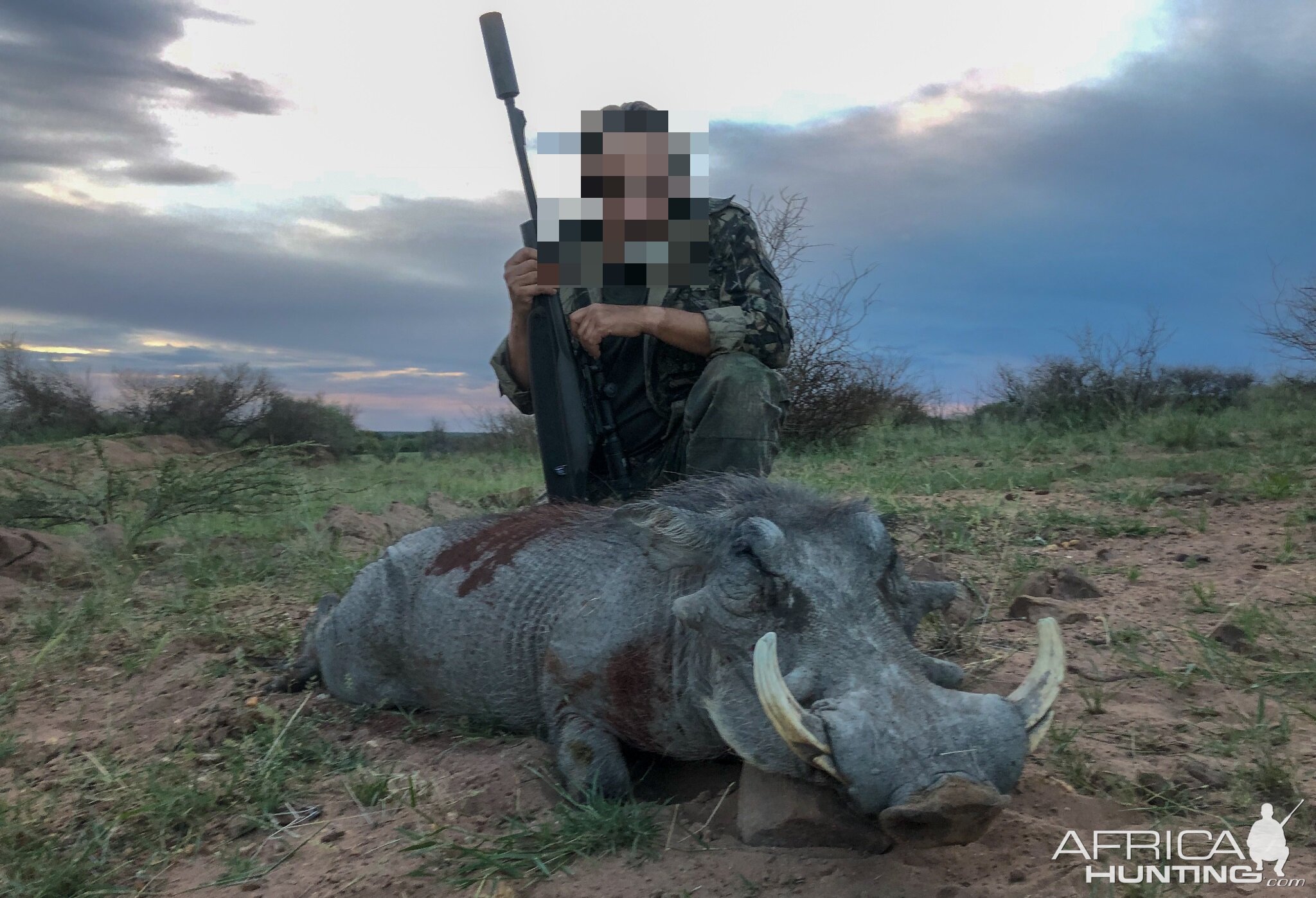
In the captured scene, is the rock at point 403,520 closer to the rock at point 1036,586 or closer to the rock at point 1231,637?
the rock at point 1036,586

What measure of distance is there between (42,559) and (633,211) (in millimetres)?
3711

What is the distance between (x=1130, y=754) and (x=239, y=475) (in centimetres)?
525

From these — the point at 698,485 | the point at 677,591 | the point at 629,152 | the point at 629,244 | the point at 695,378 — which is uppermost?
the point at 629,152

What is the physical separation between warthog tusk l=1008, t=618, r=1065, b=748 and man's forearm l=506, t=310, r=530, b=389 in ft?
7.70

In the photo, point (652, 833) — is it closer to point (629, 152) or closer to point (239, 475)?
point (629, 152)

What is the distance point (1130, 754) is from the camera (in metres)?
2.22

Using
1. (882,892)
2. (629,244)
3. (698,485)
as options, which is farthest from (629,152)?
(882,892)

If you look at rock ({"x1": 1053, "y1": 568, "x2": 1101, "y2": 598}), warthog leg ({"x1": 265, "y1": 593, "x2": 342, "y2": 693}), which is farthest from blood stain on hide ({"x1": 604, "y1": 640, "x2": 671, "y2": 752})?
rock ({"x1": 1053, "y1": 568, "x2": 1101, "y2": 598})

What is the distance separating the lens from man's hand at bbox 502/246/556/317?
142 inches

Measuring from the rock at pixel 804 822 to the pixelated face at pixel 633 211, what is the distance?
2.32 metres

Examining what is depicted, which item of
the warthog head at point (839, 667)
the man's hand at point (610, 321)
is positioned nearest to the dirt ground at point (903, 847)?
the warthog head at point (839, 667)

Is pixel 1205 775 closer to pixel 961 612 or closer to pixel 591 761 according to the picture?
pixel 961 612

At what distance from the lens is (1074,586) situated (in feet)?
11.8

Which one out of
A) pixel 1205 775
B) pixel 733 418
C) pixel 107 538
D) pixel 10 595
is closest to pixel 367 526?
pixel 107 538
